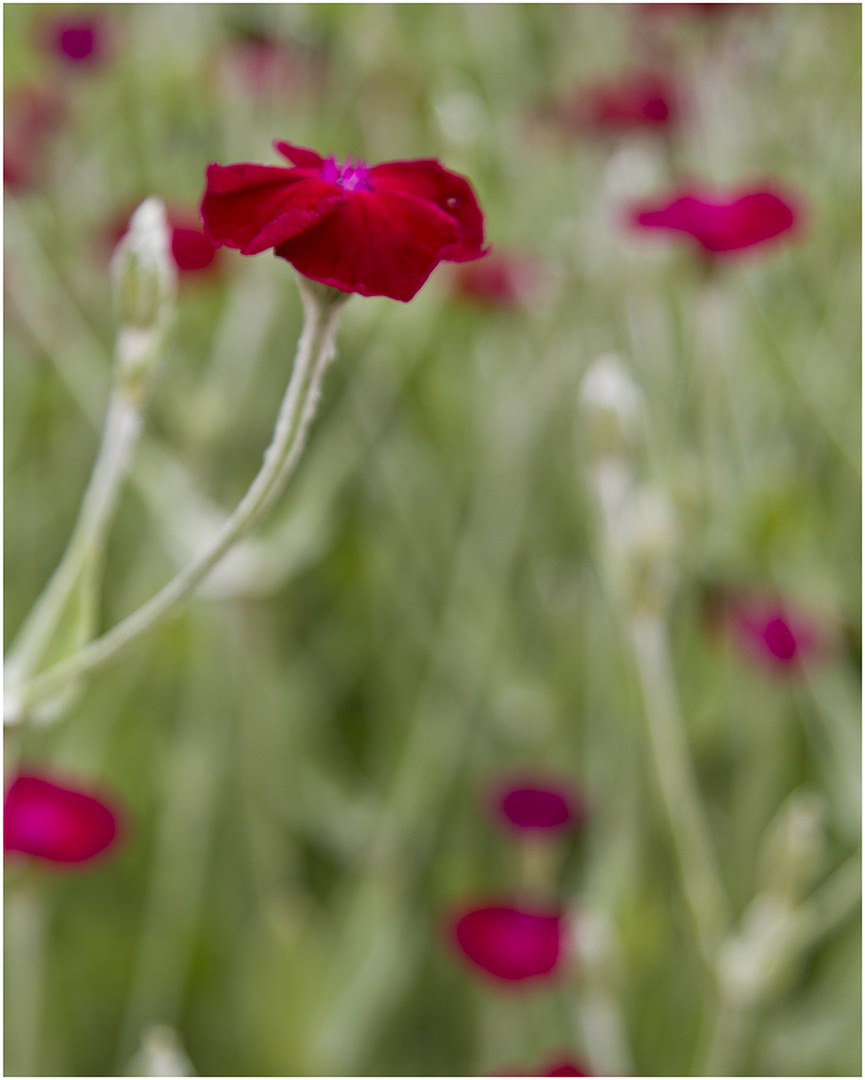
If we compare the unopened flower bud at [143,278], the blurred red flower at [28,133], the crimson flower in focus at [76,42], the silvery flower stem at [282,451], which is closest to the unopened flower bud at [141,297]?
the unopened flower bud at [143,278]

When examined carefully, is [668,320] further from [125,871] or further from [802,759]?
[125,871]

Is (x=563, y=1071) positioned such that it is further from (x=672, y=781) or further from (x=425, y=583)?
(x=425, y=583)


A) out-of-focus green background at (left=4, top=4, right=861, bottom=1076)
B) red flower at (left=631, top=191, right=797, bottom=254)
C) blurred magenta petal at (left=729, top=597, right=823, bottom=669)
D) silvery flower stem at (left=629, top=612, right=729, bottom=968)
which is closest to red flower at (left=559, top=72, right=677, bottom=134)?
out-of-focus green background at (left=4, top=4, right=861, bottom=1076)

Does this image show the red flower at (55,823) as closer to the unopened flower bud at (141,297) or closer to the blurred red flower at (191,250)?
the unopened flower bud at (141,297)

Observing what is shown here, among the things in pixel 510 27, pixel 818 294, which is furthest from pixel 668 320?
pixel 510 27

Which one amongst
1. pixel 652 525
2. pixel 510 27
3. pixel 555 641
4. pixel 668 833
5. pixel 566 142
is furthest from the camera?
pixel 510 27

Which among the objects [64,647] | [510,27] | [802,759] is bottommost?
[802,759]

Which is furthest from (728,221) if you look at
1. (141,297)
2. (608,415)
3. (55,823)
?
(55,823)
